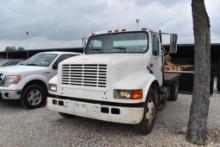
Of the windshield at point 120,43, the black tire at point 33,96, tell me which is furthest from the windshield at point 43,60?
the windshield at point 120,43

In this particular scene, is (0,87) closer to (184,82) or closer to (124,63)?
(124,63)

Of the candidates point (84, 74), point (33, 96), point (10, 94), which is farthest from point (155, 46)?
point (10, 94)

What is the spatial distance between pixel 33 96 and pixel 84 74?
2.86m

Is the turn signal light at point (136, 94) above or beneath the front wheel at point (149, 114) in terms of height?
above

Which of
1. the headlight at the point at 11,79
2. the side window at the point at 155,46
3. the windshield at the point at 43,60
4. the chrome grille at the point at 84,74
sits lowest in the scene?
the headlight at the point at 11,79

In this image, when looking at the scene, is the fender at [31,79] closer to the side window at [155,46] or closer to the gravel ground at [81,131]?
the gravel ground at [81,131]

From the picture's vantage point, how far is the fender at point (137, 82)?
404cm

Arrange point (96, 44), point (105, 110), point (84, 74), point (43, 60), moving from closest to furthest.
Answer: point (105, 110) < point (84, 74) < point (96, 44) < point (43, 60)

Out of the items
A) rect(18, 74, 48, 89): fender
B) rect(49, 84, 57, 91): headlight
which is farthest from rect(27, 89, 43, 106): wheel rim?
rect(49, 84, 57, 91): headlight

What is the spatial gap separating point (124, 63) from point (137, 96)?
71 cm

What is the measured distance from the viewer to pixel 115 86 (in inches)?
159

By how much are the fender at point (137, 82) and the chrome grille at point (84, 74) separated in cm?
33

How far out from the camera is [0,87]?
20.2 feet

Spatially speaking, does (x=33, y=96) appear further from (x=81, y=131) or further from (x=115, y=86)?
(x=115, y=86)
